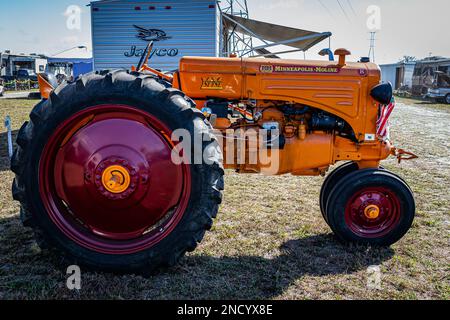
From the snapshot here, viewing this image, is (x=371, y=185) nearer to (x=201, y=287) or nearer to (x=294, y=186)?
(x=201, y=287)

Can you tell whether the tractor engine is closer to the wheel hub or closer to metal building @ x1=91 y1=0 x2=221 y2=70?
the wheel hub

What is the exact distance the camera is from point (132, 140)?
287 cm

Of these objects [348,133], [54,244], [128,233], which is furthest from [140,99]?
[348,133]

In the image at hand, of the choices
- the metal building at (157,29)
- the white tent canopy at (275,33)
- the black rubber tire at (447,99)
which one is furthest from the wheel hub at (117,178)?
the black rubber tire at (447,99)

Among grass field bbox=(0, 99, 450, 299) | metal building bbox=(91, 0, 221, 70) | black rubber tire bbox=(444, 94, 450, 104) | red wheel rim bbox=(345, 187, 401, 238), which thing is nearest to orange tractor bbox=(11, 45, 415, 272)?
grass field bbox=(0, 99, 450, 299)

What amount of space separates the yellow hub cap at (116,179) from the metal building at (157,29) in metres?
8.08

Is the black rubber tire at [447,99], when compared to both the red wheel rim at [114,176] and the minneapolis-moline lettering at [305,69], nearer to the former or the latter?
the minneapolis-moline lettering at [305,69]

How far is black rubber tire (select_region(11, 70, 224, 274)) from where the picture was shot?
9.09 ft

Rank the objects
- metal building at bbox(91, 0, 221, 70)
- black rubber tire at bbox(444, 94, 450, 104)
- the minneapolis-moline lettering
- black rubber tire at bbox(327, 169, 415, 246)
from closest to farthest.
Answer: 1. black rubber tire at bbox(327, 169, 415, 246)
2. the minneapolis-moline lettering
3. metal building at bbox(91, 0, 221, 70)
4. black rubber tire at bbox(444, 94, 450, 104)

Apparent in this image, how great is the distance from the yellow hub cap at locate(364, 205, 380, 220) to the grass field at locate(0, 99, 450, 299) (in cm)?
31

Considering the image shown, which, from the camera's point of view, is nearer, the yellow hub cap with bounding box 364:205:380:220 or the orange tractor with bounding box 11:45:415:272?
the orange tractor with bounding box 11:45:415:272

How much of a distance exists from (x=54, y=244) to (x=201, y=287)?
1113 mm

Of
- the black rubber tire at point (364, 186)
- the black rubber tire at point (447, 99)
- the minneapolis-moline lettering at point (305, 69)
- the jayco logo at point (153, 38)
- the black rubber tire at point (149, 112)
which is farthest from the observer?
the black rubber tire at point (447, 99)

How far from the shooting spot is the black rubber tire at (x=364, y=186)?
3562 mm
